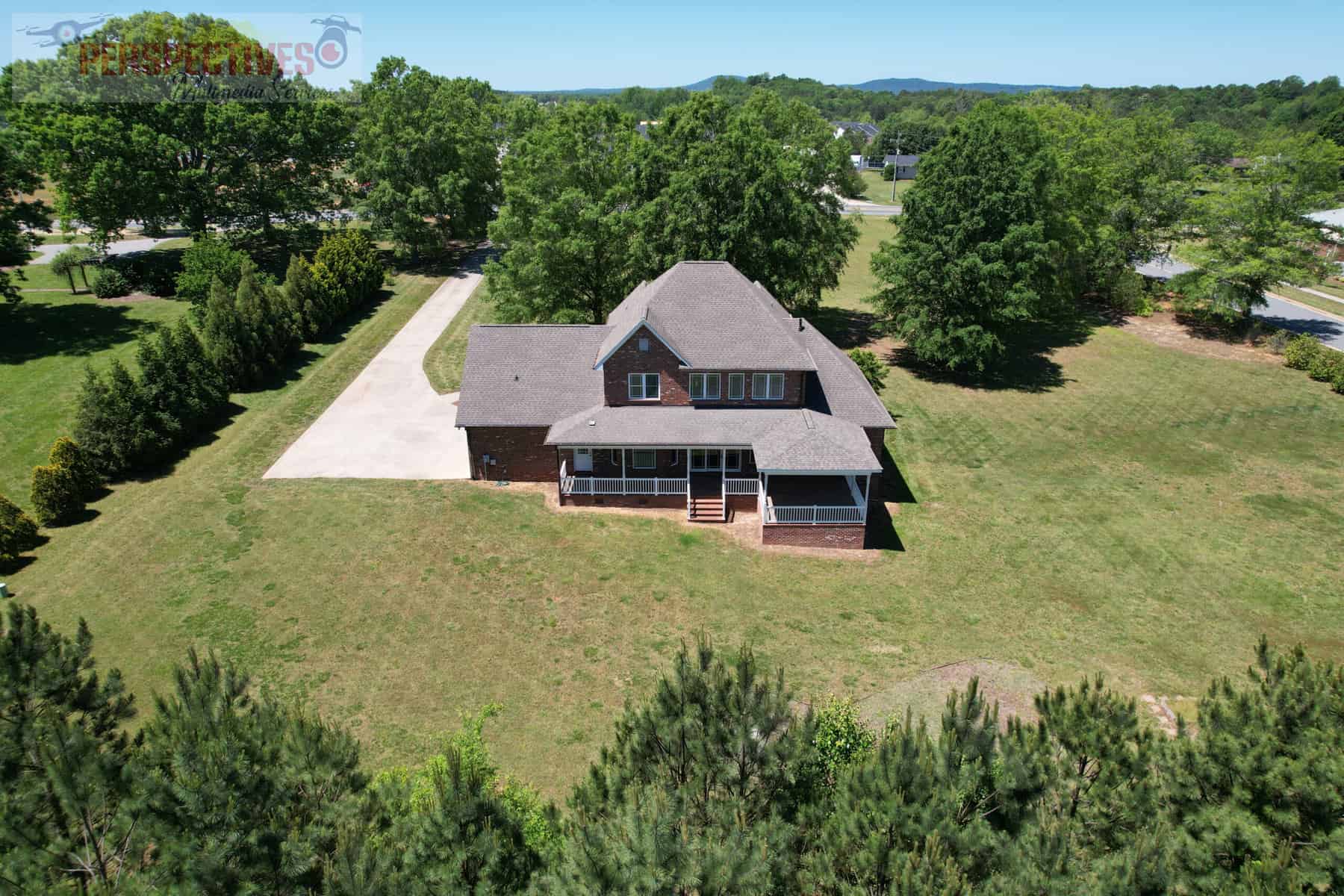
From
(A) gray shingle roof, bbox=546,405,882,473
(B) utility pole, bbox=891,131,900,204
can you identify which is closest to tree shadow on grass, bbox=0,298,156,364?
(A) gray shingle roof, bbox=546,405,882,473

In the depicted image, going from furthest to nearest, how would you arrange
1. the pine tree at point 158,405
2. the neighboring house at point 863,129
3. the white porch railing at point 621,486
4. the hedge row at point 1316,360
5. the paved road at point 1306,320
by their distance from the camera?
the neighboring house at point 863,129, the paved road at point 1306,320, the hedge row at point 1316,360, the pine tree at point 158,405, the white porch railing at point 621,486

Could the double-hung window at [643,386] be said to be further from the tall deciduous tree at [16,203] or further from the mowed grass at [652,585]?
the tall deciduous tree at [16,203]

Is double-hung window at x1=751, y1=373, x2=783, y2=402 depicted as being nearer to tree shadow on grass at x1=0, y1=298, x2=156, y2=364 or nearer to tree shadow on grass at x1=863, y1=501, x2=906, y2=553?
tree shadow on grass at x1=863, y1=501, x2=906, y2=553

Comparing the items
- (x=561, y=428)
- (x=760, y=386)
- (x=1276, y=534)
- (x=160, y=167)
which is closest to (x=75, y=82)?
(x=160, y=167)

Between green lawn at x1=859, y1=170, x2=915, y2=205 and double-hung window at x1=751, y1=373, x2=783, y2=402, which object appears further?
green lawn at x1=859, y1=170, x2=915, y2=205

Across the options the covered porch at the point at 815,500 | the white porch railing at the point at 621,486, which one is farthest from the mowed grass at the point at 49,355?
the covered porch at the point at 815,500
